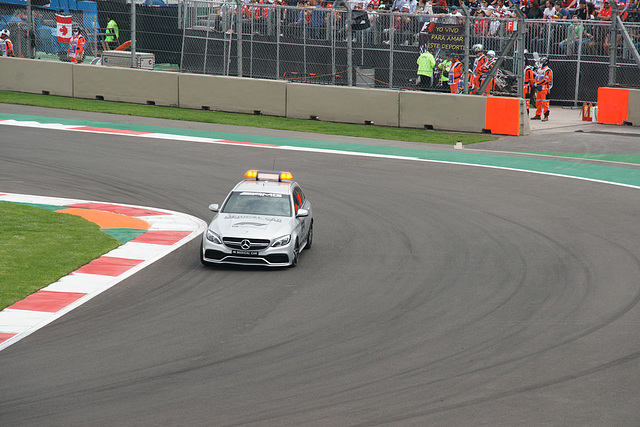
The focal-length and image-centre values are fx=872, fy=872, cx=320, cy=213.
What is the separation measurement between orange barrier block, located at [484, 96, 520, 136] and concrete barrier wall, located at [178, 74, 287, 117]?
6.23 meters

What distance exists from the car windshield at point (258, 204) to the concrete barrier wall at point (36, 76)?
1740 cm

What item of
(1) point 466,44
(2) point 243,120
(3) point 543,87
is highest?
(1) point 466,44

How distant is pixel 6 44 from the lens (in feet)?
102

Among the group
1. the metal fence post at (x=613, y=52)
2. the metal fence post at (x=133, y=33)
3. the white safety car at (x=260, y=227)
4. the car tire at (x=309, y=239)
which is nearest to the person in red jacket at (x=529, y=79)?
the metal fence post at (x=613, y=52)

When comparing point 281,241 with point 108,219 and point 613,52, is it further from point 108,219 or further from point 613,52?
point 613,52

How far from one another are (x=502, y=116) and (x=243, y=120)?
7547mm

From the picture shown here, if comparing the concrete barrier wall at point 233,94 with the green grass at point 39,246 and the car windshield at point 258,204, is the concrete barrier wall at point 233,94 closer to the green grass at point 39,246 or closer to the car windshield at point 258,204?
the green grass at point 39,246

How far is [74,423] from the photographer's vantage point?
7.20 metres

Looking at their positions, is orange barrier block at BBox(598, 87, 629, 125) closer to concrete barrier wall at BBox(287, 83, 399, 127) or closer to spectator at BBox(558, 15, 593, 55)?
spectator at BBox(558, 15, 593, 55)

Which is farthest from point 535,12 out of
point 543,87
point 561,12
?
point 543,87

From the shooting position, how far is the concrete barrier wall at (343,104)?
993 inches

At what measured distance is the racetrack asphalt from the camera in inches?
300

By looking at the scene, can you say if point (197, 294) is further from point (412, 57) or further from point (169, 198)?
point (412, 57)

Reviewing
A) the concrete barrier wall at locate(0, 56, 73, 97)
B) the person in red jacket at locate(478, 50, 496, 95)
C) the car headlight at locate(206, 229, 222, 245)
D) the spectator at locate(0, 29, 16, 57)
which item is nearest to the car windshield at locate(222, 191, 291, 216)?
the car headlight at locate(206, 229, 222, 245)
